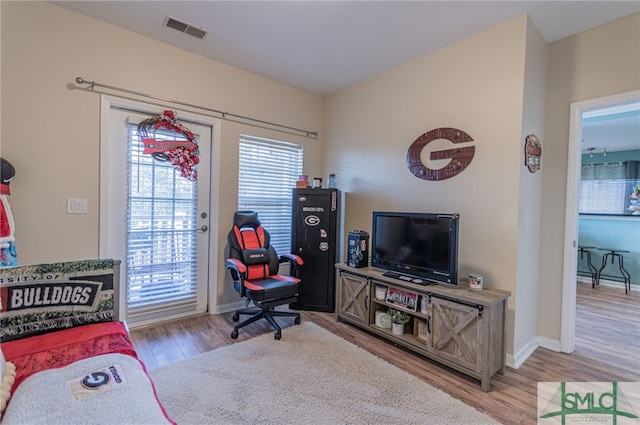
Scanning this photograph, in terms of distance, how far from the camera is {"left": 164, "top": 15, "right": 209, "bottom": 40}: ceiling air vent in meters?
2.49

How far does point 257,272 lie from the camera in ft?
9.93

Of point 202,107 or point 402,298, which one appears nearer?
point 402,298

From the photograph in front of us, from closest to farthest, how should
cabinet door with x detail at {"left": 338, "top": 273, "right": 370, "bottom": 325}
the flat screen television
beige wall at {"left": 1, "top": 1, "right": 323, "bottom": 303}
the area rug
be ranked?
the area rug, beige wall at {"left": 1, "top": 1, "right": 323, "bottom": 303}, the flat screen television, cabinet door with x detail at {"left": 338, "top": 273, "right": 370, "bottom": 325}

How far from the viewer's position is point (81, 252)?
8.23ft

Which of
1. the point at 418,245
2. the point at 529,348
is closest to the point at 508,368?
the point at 529,348

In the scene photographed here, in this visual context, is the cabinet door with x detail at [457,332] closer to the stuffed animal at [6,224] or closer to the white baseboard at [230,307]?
the white baseboard at [230,307]

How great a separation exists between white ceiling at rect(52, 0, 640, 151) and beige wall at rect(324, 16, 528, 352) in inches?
8.3

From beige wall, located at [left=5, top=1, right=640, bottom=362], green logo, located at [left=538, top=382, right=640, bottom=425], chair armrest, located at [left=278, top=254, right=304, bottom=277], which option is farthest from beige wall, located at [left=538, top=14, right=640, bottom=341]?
chair armrest, located at [left=278, top=254, right=304, bottom=277]

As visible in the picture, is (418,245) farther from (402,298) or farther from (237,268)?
(237,268)

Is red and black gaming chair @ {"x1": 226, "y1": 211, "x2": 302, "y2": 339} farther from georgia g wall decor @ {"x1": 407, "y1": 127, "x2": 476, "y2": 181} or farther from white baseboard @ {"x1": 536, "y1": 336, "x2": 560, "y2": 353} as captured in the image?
white baseboard @ {"x1": 536, "y1": 336, "x2": 560, "y2": 353}

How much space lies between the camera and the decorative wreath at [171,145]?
2.76 m

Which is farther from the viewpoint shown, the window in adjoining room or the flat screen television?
the window in adjoining room

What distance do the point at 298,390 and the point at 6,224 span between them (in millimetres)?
2254

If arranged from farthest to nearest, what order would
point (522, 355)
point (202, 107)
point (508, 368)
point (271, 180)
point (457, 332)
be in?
1. point (271, 180)
2. point (202, 107)
3. point (522, 355)
4. point (508, 368)
5. point (457, 332)
